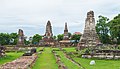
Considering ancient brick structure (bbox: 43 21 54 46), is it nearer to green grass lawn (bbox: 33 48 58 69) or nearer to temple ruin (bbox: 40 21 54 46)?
temple ruin (bbox: 40 21 54 46)

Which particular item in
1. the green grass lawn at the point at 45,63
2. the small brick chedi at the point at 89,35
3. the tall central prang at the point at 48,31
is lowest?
the green grass lawn at the point at 45,63

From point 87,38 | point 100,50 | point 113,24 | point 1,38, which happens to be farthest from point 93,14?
point 1,38

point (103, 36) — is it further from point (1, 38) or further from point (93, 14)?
point (1, 38)

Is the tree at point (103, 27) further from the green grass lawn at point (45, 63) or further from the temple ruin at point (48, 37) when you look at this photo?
the green grass lawn at point (45, 63)

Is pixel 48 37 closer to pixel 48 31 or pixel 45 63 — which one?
pixel 48 31

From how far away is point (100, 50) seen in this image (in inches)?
1462

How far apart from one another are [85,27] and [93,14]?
319cm

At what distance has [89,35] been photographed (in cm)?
5044

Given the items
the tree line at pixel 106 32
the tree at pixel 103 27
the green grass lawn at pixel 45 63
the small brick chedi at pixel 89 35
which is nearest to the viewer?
the green grass lawn at pixel 45 63

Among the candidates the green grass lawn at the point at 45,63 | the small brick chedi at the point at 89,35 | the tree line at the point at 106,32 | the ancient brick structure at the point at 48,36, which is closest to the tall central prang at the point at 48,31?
the ancient brick structure at the point at 48,36

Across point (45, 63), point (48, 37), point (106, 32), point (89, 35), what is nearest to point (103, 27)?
point (106, 32)

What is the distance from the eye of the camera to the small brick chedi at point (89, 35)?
4976 cm

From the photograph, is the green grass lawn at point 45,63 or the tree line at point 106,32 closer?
the green grass lawn at point 45,63

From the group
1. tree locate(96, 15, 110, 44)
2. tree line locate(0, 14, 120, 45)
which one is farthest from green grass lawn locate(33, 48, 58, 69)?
tree locate(96, 15, 110, 44)
